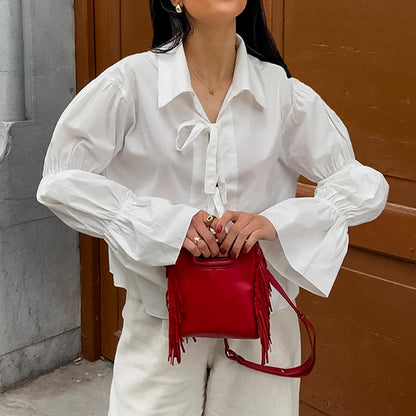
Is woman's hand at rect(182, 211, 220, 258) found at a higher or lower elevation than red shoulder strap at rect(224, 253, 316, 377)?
higher

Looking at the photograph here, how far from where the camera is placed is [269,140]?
1678mm

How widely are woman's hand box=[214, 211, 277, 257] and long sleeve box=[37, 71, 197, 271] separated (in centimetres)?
7

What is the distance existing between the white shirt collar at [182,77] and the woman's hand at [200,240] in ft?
0.86

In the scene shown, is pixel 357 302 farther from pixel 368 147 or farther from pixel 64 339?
pixel 64 339

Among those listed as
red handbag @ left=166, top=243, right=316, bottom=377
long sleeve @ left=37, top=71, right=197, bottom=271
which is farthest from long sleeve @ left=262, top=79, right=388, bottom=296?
long sleeve @ left=37, top=71, right=197, bottom=271

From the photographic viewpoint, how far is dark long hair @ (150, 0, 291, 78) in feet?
5.55

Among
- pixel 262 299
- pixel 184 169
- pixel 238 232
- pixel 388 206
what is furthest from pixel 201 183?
pixel 388 206

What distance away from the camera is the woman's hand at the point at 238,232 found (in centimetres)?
154

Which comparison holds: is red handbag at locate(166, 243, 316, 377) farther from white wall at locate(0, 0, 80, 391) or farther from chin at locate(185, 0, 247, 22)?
white wall at locate(0, 0, 80, 391)

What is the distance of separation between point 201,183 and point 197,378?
425 millimetres

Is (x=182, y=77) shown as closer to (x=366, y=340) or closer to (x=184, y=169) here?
(x=184, y=169)

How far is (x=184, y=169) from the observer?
1640mm

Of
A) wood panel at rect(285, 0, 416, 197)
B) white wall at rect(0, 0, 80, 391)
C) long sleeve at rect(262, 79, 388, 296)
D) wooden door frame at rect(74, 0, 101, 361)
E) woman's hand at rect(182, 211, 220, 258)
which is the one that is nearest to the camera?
woman's hand at rect(182, 211, 220, 258)

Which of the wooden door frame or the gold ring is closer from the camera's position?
the gold ring
